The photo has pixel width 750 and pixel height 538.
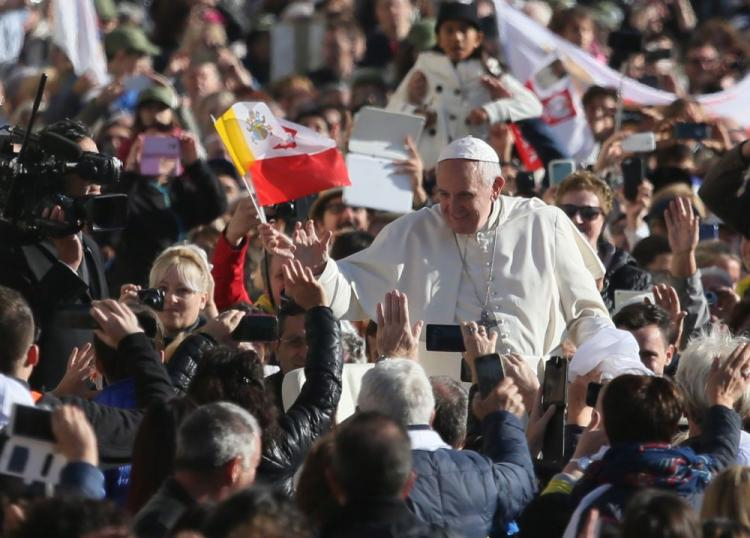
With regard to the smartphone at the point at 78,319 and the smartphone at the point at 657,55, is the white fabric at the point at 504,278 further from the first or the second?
the smartphone at the point at 657,55

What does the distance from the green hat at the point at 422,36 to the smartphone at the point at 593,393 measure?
7047 mm

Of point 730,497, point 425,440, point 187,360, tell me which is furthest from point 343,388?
point 730,497

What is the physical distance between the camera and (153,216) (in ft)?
35.7

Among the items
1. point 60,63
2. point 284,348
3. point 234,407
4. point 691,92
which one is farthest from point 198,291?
point 691,92

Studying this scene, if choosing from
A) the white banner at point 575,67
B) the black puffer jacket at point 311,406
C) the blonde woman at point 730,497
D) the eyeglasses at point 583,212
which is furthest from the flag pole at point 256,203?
the white banner at point 575,67

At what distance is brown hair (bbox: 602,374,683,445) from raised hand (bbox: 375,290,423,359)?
4.40ft

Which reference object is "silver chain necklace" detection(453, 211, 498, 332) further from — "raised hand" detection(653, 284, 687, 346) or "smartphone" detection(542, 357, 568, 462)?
"smartphone" detection(542, 357, 568, 462)

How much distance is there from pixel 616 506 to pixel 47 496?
1.84m

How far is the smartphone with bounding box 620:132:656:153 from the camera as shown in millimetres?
11758

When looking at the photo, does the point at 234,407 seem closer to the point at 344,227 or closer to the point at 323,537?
the point at 323,537

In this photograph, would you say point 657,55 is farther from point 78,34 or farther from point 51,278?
point 51,278

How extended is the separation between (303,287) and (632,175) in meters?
4.19

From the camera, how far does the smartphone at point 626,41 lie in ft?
42.6

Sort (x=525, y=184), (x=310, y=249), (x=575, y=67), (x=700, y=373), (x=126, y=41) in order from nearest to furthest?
(x=700, y=373)
(x=310, y=249)
(x=525, y=184)
(x=575, y=67)
(x=126, y=41)
